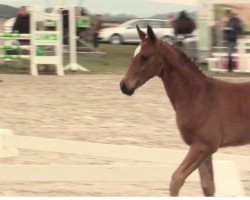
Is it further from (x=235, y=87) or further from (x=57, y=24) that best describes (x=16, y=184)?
(x=57, y=24)

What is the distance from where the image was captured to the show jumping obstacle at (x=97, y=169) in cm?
582

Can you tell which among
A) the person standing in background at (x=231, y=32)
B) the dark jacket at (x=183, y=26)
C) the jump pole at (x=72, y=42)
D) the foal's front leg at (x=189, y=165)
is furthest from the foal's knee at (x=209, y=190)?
the dark jacket at (x=183, y=26)

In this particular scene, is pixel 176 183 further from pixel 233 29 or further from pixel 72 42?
pixel 233 29

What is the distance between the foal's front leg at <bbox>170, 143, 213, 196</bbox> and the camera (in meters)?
5.32

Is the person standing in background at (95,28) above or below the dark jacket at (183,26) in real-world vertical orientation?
below

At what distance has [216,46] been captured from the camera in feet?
69.6

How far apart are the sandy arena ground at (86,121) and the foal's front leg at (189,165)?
36.2 inches

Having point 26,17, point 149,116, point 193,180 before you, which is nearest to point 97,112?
point 149,116

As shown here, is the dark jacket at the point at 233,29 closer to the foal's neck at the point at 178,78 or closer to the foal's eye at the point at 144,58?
the foal's neck at the point at 178,78

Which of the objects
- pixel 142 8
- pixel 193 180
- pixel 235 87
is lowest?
pixel 142 8

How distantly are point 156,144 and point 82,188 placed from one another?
8.56 ft

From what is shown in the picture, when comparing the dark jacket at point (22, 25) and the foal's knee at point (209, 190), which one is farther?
the dark jacket at point (22, 25)

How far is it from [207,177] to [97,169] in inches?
36.8

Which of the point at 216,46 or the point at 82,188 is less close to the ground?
the point at 82,188
